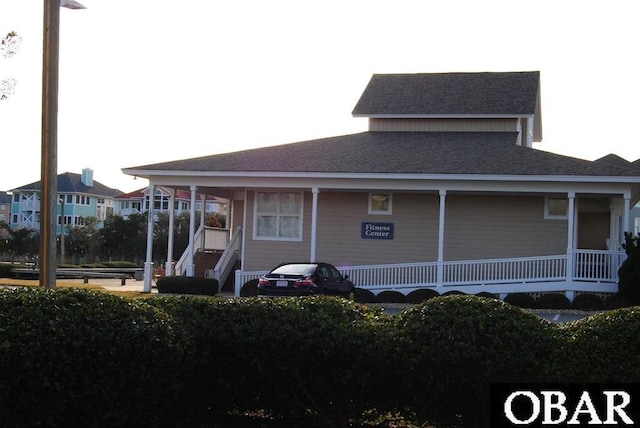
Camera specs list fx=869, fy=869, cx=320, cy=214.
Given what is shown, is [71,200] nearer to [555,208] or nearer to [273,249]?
[273,249]

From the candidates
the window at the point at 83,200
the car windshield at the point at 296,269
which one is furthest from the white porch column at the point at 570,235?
the window at the point at 83,200

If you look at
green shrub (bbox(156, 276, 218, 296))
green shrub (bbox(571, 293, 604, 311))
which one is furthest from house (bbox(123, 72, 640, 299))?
green shrub (bbox(156, 276, 218, 296))

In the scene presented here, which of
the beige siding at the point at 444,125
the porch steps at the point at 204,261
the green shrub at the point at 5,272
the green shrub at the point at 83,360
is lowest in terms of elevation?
the green shrub at the point at 5,272

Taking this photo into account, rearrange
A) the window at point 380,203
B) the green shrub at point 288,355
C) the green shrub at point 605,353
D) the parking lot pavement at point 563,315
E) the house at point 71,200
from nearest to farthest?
the green shrub at point 605,353, the green shrub at point 288,355, the parking lot pavement at point 563,315, the window at point 380,203, the house at point 71,200

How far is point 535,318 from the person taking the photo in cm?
838

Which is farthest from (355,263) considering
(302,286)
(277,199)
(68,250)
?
(68,250)

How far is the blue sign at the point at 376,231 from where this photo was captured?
2847 cm

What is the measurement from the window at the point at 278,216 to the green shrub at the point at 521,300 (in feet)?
25.7

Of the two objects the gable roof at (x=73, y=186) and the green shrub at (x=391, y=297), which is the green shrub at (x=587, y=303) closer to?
the green shrub at (x=391, y=297)

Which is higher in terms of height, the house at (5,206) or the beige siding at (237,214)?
the beige siding at (237,214)

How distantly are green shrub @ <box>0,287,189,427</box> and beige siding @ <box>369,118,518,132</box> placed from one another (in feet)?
80.5

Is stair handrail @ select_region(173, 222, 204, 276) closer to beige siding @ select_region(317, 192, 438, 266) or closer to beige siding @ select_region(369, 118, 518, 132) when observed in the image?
beige siding @ select_region(317, 192, 438, 266)

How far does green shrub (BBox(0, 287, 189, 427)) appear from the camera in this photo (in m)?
7.30

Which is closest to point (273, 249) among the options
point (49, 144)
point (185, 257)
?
point (185, 257)
